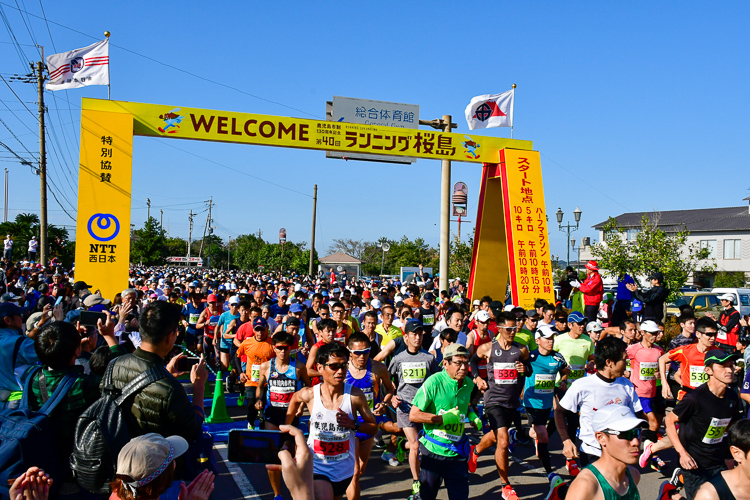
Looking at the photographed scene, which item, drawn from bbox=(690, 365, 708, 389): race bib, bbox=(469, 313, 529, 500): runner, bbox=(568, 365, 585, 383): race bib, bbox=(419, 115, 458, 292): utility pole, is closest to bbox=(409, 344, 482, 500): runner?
bbox=(469, 313, 529, 500): runner

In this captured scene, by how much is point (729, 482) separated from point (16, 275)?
20.0 metres

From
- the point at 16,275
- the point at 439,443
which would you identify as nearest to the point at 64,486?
the point at 439,443

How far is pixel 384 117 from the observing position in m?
14.7

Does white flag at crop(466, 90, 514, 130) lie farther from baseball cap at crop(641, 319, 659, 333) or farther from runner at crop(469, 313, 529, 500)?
runner at crop(469, 313, 529, 500)

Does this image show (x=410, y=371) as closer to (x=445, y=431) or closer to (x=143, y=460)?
(x=445, y=431)

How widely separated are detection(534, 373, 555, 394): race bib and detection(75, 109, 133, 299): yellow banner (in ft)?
31.4

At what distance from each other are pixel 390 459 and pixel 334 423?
301 cm

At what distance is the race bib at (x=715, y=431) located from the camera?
476cm

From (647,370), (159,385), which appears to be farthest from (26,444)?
(647,370)

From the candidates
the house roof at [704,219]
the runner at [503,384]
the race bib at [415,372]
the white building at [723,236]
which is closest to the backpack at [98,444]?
the race bib at [415,372]

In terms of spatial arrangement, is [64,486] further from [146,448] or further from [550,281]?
[550,281]

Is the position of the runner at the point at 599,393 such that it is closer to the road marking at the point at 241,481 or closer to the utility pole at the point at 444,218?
the road marking at the point at 241,481

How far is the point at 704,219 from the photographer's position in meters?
53.4

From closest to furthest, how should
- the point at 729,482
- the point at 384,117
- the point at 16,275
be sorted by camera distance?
1. the point at 729,482
2. the point at 384,117
3. the point at 16,275
